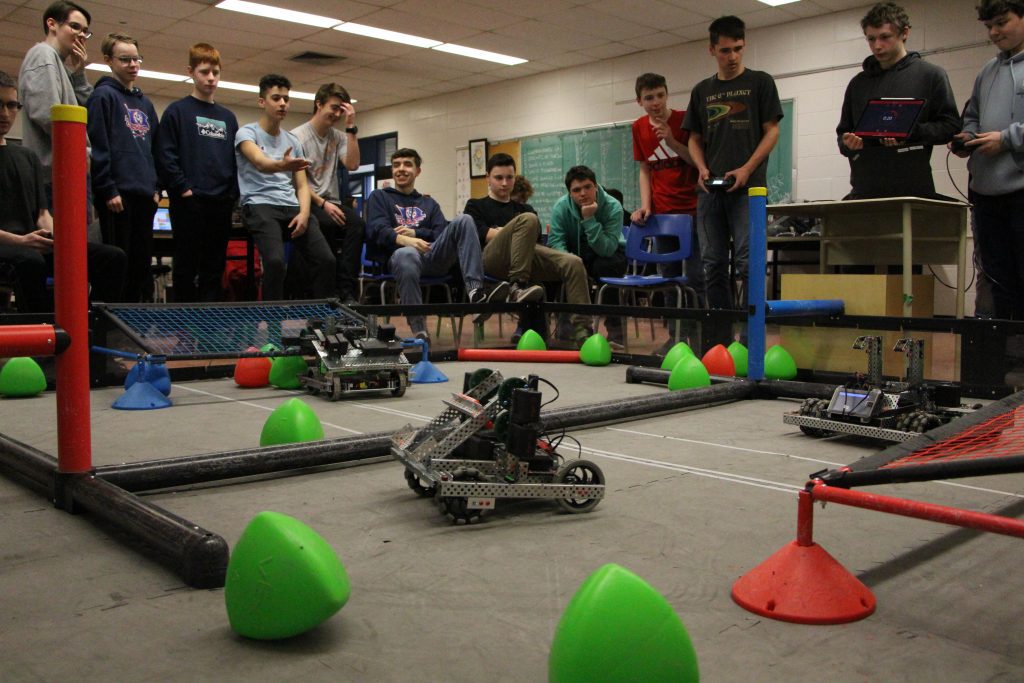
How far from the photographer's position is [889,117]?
3.79m

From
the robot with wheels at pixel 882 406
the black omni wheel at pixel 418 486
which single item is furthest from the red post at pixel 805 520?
the robot with wheels at pixel 882 406

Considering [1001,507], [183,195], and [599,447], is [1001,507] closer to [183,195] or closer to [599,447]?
[599,447]

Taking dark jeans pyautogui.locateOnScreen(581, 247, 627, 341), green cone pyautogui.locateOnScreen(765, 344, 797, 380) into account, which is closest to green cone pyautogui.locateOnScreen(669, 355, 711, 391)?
green cone pyautogui.locateOnScreen(765, 344, 797, 380)

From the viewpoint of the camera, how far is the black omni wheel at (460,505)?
161 centimetres

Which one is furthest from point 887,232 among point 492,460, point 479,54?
point 479,54

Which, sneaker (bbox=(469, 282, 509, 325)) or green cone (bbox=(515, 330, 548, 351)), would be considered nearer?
green cone (bbox=(515, 330, 548, 351))

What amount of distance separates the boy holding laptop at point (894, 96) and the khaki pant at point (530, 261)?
1.60 m

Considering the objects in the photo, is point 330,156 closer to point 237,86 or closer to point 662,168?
point 662,168

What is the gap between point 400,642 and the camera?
1116 millimetres

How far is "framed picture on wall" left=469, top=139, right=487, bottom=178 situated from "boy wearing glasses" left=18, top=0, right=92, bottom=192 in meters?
7.61

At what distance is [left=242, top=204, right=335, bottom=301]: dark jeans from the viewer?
4227 mm

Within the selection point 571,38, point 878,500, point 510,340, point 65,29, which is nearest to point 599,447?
point 878,500

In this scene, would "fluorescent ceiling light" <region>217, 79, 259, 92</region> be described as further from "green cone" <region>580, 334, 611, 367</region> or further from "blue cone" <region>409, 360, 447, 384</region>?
"blue cone" <region>409, 360, 447, 384</region>

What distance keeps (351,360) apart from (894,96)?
264 centimetres
